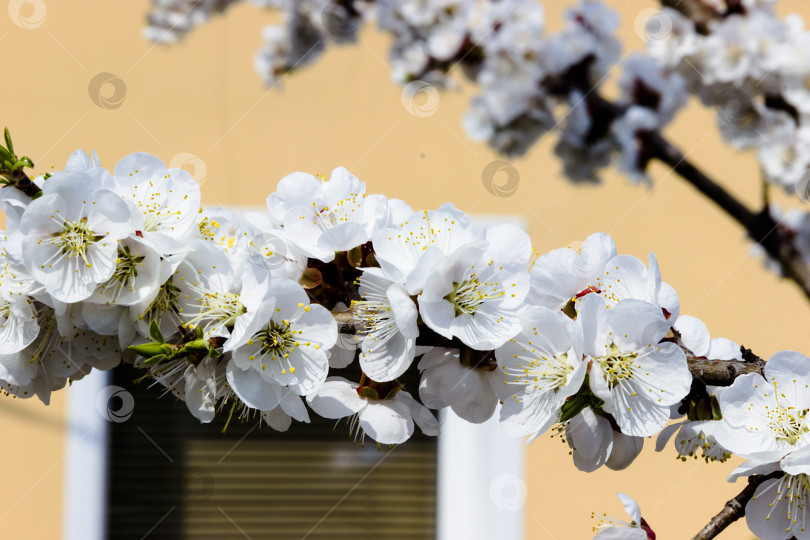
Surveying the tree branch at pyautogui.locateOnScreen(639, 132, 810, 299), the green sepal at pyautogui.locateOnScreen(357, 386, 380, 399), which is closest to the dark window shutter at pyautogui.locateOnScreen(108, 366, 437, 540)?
the tree branch at pyautogui.locateOnScreen(639, 132, 810, 299)

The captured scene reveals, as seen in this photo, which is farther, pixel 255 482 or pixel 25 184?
pixel 255 482

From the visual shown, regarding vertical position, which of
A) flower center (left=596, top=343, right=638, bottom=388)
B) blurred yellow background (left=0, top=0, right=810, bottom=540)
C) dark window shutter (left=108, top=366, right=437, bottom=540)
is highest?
flower center (left=596, top=343, right=638, bottom=388)

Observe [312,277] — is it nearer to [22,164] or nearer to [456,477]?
[22,164]

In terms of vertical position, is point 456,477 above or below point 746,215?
below

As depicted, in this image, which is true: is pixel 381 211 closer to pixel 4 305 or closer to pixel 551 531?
pixel 4 305

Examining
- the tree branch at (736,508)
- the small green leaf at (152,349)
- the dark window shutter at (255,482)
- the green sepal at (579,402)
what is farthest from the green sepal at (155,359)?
the dark window shutter at (255,482)

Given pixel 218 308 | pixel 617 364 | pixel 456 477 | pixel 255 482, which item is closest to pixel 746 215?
pixel 456 477

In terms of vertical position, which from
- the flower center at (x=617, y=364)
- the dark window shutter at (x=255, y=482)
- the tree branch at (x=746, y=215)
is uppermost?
the tree branch at (x=746, y=215)

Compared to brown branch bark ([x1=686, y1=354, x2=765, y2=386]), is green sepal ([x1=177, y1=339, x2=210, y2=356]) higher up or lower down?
lower down

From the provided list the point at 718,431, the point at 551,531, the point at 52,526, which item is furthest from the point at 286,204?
the point at 52,526

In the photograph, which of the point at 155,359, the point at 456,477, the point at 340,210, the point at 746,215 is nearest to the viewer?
the point at 155,359

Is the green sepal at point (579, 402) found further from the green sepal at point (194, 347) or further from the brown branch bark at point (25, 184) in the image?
the brown branch bark at point (25, 184)

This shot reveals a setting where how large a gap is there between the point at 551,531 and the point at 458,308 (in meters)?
1.83

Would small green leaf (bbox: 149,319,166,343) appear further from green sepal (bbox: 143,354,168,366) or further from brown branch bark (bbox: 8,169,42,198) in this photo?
brown branch bark (bbox: 8,169,42,198)
